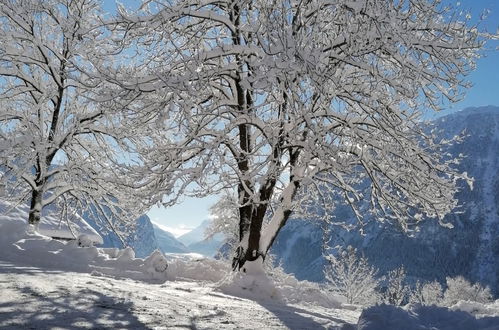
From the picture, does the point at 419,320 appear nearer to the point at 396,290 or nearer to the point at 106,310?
the point at 106,310

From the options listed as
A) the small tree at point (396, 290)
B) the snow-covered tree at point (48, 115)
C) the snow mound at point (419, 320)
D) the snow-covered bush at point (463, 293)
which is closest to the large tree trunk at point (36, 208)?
the snow-covered tree at point (48, 115)

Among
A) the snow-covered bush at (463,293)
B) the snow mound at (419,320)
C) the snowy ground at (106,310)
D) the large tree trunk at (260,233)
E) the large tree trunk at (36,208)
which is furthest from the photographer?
the snow-covered bush at (463,293)

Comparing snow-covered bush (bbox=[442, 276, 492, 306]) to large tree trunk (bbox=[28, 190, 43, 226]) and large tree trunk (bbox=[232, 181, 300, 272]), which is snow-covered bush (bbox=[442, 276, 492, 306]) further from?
large tree trunk (bbox=[28, 190, 43, 226])

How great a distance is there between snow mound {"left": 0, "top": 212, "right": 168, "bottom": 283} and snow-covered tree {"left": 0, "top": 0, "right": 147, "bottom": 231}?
10.0ft

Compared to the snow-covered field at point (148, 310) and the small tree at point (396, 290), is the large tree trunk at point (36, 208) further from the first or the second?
the small tree at point (396, 290)

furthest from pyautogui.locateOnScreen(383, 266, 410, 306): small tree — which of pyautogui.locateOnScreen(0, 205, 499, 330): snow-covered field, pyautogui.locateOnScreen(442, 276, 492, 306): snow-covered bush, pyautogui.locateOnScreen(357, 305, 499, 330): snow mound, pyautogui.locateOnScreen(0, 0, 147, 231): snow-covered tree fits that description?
pyautogui.locateOnScreen(357, 305, 499, 330): snow mound

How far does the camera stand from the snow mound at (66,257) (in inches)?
328

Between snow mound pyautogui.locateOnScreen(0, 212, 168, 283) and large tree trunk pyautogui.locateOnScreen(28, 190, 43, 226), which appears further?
large tree trunk pyautogui.locateOnScreen(28, 190, 43, 226)

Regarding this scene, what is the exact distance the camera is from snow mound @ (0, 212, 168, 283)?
328 inches

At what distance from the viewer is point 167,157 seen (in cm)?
924

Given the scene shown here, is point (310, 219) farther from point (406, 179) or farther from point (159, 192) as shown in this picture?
point (159, 192)

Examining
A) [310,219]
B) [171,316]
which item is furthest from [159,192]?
[310,219]

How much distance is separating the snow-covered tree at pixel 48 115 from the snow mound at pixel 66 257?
121 inches

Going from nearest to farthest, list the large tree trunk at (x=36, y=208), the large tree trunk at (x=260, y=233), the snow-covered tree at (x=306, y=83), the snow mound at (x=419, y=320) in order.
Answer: the snow mound at (x=419, y=320) → the snow-covered tree at (x=306, y=83) → the large tree trunk at (x=260, y=233) → the large tree trunk at (x=36, y=208)
